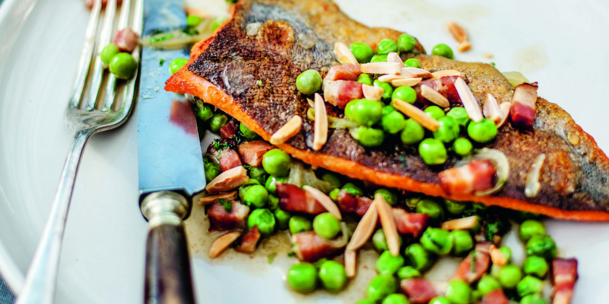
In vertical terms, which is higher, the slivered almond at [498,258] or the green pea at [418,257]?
the slivered almond at [498,258]

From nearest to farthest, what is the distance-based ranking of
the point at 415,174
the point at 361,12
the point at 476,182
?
the point at 476,182
the point at 415,174
the point at 361,12

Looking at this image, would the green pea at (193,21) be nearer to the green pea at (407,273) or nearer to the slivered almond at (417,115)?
the slivered almond at (417,115)

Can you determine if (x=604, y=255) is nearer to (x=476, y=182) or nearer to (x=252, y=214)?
(x=476, y=182)

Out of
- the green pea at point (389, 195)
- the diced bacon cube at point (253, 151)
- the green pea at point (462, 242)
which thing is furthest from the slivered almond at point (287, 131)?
the green pea at point (462, 242)

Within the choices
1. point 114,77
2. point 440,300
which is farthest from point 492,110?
point 114,77

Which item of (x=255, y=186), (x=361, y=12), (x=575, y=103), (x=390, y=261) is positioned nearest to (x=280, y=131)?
(x=255, y=186)

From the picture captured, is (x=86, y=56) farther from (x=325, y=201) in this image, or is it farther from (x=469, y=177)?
(x=469, y=177)
